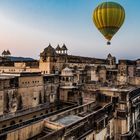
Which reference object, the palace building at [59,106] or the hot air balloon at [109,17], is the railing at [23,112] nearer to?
the palace building at [59,106]

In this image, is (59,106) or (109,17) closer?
(109,17)

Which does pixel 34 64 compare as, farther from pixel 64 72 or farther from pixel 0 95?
pixel 0 95

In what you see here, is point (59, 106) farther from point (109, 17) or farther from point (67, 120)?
point (109, 17)

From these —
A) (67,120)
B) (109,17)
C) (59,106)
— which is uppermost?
(109,17)

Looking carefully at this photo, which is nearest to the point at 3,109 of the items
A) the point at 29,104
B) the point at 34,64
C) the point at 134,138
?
the point at 29,104

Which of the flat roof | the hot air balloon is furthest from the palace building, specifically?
the hot air balloon

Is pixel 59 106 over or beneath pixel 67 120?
beneath

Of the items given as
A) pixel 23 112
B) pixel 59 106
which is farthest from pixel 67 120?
pixel 59 106

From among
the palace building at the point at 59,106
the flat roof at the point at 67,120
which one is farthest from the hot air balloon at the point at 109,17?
the flat roof at the point at 67,120

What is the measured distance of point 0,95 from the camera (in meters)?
25.8

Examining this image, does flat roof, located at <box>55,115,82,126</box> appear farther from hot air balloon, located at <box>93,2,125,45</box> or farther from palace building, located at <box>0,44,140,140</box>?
hot air balloon, located at <box>93,2,125,45</box>

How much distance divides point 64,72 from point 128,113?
1537 cm

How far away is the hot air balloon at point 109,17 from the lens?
23156 millimetres

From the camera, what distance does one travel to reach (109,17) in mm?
23375
